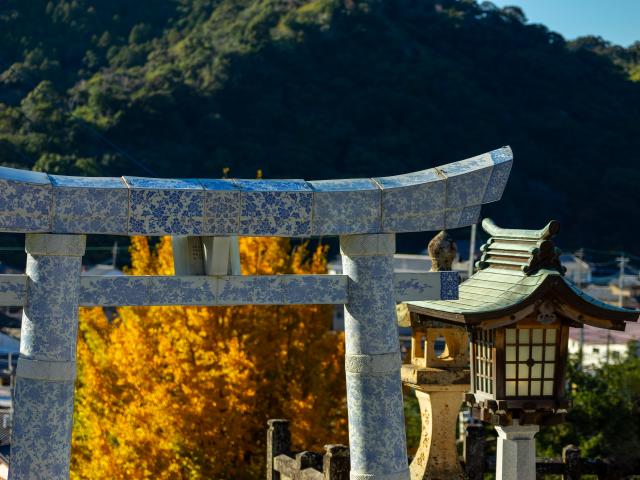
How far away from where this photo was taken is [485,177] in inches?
361

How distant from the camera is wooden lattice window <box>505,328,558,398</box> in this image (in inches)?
406

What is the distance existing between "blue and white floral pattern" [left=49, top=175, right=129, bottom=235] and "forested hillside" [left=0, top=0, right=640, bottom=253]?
190ft

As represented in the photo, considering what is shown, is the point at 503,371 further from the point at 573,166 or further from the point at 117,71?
the point at 573,166

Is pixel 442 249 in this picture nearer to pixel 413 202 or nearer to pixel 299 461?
pixel 413 202

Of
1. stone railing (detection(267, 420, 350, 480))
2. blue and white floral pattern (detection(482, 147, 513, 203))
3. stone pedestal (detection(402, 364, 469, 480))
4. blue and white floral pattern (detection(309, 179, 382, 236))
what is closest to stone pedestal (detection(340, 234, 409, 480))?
blue and white floral pattern (detection(309, 179, 382, 236))

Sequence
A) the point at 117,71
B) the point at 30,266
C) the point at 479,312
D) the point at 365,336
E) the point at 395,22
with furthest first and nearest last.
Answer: the point at 395,22 < the point at 117,71 < the point at 479,312 < the point at 365,336 < the point at 30,266

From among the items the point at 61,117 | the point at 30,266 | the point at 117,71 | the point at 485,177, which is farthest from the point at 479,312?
the point at 117,71

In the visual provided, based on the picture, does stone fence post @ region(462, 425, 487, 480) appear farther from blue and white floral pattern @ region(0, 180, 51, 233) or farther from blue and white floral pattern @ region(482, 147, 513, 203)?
blue and white floral pattern @ region(0, 180, 51, 233)

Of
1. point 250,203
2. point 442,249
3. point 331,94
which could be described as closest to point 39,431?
point 250,203

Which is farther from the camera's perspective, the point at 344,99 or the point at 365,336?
the point at 344,99

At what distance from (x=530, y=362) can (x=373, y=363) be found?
6.79 ft

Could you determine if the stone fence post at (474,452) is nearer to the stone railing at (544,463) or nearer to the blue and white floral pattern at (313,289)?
the stone railing at (544,463)

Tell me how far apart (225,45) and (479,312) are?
76.1m

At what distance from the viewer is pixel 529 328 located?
10344 mm
